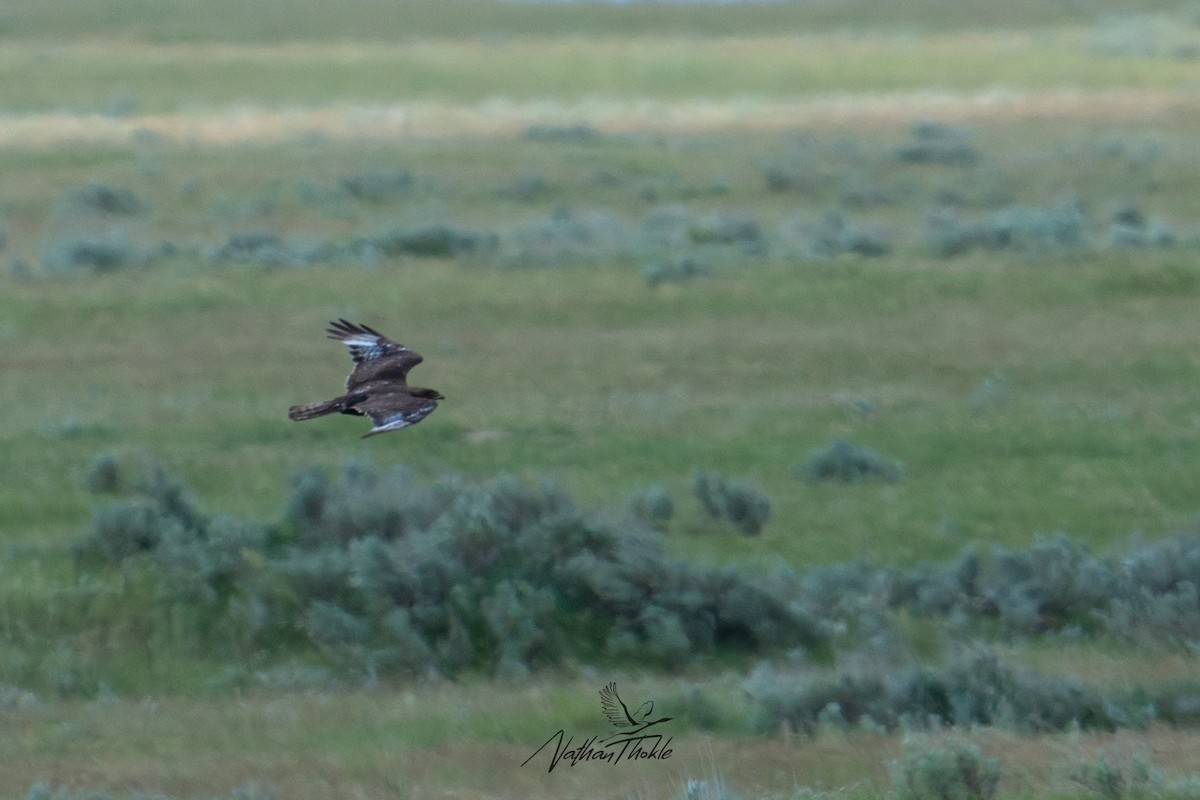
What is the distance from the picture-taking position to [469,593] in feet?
35.9

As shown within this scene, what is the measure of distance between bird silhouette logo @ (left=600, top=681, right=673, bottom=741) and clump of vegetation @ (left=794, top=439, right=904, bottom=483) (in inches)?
180

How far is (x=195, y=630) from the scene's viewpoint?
36.2ft

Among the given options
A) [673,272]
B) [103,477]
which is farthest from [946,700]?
[673,272]

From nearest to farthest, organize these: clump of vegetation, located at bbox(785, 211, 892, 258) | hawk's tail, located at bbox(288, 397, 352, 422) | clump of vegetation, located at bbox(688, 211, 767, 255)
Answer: hawk's tail, located at bbox(288, 397, 352, 422) < clump of vegetation, located at bbox(785, 211, 892, 258) < clump of vegetation, located at bbox(688, 211, 767, 255)

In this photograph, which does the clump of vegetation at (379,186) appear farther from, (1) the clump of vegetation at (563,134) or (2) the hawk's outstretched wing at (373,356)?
(2) the hawk's outstretched wing at (373,356)

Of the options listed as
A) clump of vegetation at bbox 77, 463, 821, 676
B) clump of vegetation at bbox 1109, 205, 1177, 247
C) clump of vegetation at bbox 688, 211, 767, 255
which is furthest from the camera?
clump of vegetation at bbox 688, 211, 767, 255

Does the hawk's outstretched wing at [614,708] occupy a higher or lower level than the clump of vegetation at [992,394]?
higher

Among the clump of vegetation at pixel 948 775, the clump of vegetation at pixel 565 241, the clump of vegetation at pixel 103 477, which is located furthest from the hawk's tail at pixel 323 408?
the clump of vegetation at pixel 565 241

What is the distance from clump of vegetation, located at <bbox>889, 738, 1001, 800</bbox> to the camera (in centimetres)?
688

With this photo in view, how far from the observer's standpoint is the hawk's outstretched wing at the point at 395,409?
7949 mm

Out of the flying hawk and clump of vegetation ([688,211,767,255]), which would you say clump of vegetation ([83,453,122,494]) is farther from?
clump of vegetation ([688,211,767,255])

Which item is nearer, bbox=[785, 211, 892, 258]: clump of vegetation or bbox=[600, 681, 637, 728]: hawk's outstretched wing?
bbox=[600, 681, 637, 728]: hawk's outstretched wing

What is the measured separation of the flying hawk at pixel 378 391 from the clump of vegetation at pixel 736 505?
3.46 meters

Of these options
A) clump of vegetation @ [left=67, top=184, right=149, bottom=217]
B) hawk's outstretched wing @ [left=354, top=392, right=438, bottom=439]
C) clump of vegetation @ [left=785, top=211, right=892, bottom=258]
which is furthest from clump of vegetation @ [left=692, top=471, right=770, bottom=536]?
Result: clump of vegetation @ [left=67, top=184, right=149, bottom=217]
